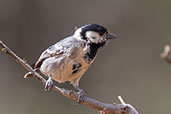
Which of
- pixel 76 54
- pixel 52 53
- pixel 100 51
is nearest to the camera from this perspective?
pixel 76 54

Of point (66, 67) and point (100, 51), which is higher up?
point (66, 67)

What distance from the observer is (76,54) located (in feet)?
7.99

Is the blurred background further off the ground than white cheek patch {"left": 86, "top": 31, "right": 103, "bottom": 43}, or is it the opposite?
white cheek patch {"left": 86, "top": 31, "right": 103, "bottom": 43}

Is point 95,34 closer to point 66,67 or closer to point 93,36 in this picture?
point 93,36

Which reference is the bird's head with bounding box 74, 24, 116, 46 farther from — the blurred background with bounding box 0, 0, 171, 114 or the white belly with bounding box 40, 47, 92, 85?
the blurred background with bounding box 0, 0, 171, 114

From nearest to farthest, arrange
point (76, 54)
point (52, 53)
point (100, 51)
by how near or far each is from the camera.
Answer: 1. point (76, 54)
2. point (52, 53)
3. point (100, 51)

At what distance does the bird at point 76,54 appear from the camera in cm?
244

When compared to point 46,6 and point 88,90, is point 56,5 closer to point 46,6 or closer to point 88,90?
point 46,6

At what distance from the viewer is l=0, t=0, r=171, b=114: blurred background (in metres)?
4.85

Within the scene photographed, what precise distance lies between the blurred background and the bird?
2310 millimetres

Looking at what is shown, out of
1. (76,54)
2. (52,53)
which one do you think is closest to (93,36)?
(76,54)

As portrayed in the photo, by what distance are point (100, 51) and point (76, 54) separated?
9.13 feet

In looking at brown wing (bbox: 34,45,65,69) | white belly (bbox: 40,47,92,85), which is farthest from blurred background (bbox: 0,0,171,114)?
white belly (bbox: 40,47,92,85)

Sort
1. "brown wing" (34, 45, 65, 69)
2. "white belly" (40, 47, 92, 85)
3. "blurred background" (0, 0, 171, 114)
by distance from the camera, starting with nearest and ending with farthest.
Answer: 1. "white belly" (40, 47, 92, 85)
2. "brown wing" (34, 45, 65, 69)
3. "blurred background" (0, 0, 171, 114)
